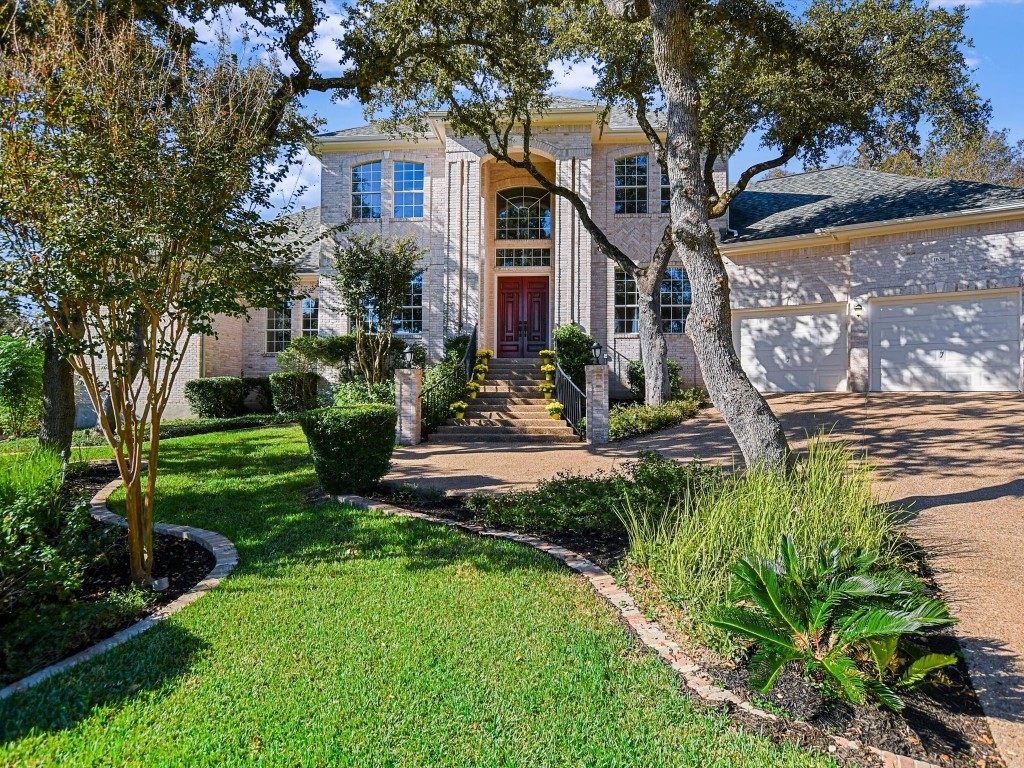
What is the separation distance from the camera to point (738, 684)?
2885mm

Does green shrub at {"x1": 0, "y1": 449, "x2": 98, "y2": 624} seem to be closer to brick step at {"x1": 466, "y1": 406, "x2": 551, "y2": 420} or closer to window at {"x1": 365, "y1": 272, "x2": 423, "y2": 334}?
brick step at {"x1": 466, "y1": 406, "x2": 551, "y2": 420}

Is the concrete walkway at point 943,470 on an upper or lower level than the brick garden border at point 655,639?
upper

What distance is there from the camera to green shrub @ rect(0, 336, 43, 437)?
11.5 metres

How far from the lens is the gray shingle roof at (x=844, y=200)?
13555mm

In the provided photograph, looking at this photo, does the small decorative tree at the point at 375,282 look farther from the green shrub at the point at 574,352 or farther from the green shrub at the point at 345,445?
the green shrub at the point at 345,445

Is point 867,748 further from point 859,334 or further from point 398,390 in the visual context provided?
point 859,334

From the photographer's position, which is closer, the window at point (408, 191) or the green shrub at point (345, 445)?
the green shrub at point (345, 445)

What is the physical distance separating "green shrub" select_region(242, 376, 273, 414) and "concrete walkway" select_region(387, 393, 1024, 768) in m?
8.23

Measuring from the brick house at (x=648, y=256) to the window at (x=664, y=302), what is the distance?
47 mm

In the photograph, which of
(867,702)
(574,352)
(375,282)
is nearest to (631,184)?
(574,352)

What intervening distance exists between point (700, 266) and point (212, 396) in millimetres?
13985

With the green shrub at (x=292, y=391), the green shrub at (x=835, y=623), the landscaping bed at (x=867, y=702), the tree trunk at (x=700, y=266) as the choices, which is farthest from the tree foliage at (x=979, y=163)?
the green shrub at (x=835, y=623)

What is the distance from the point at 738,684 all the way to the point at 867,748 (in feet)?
1.87

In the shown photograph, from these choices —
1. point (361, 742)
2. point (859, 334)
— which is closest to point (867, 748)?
point (361, 742)
